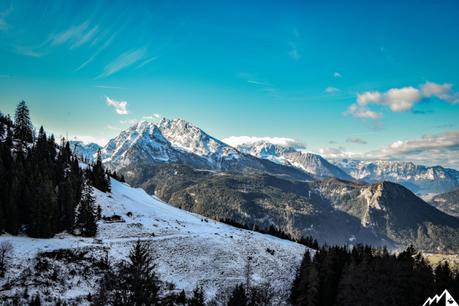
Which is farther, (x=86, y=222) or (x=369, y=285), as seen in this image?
(x=86, y=222)

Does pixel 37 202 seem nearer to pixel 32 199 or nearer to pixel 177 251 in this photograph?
pixel 32 199

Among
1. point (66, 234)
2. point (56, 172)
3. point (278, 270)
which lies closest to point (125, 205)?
point (56, 172)

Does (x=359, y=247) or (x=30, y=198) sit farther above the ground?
(x=30, y=198)

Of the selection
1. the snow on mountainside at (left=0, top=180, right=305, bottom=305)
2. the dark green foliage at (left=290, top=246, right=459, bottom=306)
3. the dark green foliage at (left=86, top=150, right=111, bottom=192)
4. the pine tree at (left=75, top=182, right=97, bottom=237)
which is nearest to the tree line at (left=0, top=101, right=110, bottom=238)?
the pine tree at (left=75, top=182, right=97, bottom=237)

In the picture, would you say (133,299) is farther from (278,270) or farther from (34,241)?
(278,270)

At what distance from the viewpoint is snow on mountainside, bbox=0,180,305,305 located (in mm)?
62594

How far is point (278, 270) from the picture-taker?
91438 millimetres

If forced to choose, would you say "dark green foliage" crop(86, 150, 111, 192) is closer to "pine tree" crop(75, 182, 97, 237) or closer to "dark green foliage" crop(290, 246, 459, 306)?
"pine tree" crop(75, 182, 97, 237)

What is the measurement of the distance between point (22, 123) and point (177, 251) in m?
91.4

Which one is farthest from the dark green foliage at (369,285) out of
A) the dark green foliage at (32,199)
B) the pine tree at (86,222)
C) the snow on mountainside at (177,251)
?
the dark green foliage at (32,199)

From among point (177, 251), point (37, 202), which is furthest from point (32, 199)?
point (177, 251)

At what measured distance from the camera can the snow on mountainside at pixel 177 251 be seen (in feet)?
205

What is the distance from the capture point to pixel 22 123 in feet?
448

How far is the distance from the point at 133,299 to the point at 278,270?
63932 millimetres
